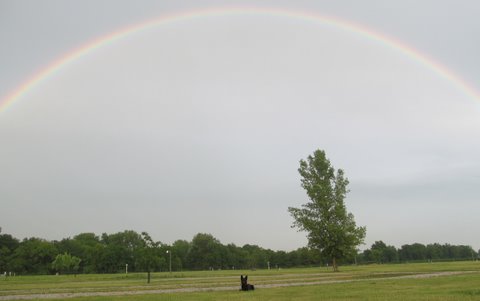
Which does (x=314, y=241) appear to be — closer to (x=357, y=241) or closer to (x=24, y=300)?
(x=357, y=241)

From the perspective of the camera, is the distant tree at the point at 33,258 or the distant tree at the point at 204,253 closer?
the distant tree at the point at 33,258

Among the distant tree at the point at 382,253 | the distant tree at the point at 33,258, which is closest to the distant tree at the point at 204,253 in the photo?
the distant tree at the point at 33,258

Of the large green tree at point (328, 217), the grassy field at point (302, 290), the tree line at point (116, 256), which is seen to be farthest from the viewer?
the tree line at point (116, 256)

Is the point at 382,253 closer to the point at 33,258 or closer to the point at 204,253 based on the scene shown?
the point at 204,253

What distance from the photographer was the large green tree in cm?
6222

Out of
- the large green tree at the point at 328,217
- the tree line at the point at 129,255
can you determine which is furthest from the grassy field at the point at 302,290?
the tree line at the point at 129,255

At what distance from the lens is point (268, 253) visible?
177 metres

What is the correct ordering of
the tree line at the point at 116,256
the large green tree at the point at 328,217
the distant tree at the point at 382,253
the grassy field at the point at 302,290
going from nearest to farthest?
the grassy field at the point at 302,290, the large green tree at the point at 328,217, the tree line at the point at 116,256, the distant tree at the point at 382,253

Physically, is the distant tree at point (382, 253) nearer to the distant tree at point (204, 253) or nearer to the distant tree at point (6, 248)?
the distant tree at point (204, 253)

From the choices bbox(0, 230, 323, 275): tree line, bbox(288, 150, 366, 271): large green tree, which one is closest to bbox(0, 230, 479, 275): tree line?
bbox(0, 230, 323, 275): tree line

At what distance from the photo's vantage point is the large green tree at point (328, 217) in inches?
2450

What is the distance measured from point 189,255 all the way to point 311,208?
110 metres

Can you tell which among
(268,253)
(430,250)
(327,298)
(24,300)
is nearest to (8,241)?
(268,253)

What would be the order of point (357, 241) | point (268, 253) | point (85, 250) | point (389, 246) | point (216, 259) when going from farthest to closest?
point (389, 246), point (268, 253), point (216, 259), point (85, 250), point (357, 241)
